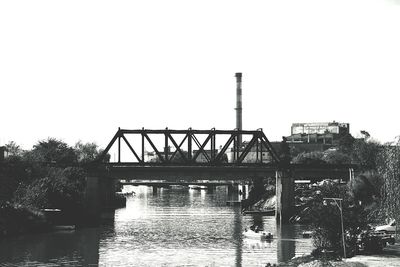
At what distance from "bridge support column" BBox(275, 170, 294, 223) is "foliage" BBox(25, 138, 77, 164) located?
147 feet

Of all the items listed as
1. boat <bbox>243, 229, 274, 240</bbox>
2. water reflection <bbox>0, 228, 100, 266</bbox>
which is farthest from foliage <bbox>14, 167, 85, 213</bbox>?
boat <bbox>243, 229, 274, 240</bbox>

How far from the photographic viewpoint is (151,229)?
92.2 meters

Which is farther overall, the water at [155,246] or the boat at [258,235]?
the boat at [258,235]

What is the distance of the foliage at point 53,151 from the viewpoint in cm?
14225

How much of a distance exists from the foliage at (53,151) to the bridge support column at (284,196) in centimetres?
4477

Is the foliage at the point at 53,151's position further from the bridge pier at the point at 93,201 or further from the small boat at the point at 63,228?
the small boat at the point at 63,228

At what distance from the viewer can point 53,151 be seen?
148375 millimetres

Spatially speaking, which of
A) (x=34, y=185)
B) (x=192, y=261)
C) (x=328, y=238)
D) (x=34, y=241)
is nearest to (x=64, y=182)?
(x=34, y=185)

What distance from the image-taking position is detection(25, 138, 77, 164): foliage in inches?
5600

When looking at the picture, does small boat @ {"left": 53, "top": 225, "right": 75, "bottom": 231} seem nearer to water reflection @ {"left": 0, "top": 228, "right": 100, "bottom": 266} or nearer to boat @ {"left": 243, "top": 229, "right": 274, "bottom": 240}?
water reflection @ {"left": 0, "top": 228, "right": 100, "bottom": 266}

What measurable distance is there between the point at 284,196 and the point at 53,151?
60.1 m

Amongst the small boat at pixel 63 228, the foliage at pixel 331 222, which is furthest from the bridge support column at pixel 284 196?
the foliage at pixel 331 222

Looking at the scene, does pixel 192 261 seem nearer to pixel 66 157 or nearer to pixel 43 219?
pixel 43 219

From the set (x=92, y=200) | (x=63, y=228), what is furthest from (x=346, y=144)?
(x=63, y=228)
